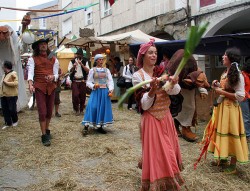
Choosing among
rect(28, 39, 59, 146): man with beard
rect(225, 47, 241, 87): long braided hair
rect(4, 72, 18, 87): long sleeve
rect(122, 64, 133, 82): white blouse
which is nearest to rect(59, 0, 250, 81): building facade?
rect(122, 64, 133, 82): white blouse

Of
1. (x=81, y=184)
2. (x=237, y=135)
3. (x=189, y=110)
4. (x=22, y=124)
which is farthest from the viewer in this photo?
(x=22, y=124)

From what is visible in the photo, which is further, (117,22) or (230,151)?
(117,22)

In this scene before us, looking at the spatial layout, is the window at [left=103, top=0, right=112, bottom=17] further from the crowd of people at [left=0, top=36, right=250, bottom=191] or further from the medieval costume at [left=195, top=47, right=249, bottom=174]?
the medieval costume at [left=195, top=47, right=249, bottom=174]

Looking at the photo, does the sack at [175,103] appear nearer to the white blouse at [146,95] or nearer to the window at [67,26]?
the white blouse at [146,95]

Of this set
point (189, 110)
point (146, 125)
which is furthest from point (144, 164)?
point (189, 110)

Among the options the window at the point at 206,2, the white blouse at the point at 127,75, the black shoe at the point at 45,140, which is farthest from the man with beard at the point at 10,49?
the window at the point at 206,2

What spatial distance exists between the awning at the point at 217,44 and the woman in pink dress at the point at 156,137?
288 centimetres

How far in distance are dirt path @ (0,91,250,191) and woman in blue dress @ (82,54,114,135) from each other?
27cm

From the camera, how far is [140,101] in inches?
121

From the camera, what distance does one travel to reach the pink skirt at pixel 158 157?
3.04 meters

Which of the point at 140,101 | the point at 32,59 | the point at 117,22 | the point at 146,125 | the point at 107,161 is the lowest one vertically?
the point at 107,161

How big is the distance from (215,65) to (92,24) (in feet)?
33.0

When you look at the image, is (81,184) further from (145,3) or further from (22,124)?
(145,3)

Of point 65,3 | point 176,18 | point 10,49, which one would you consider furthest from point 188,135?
point 65,3
